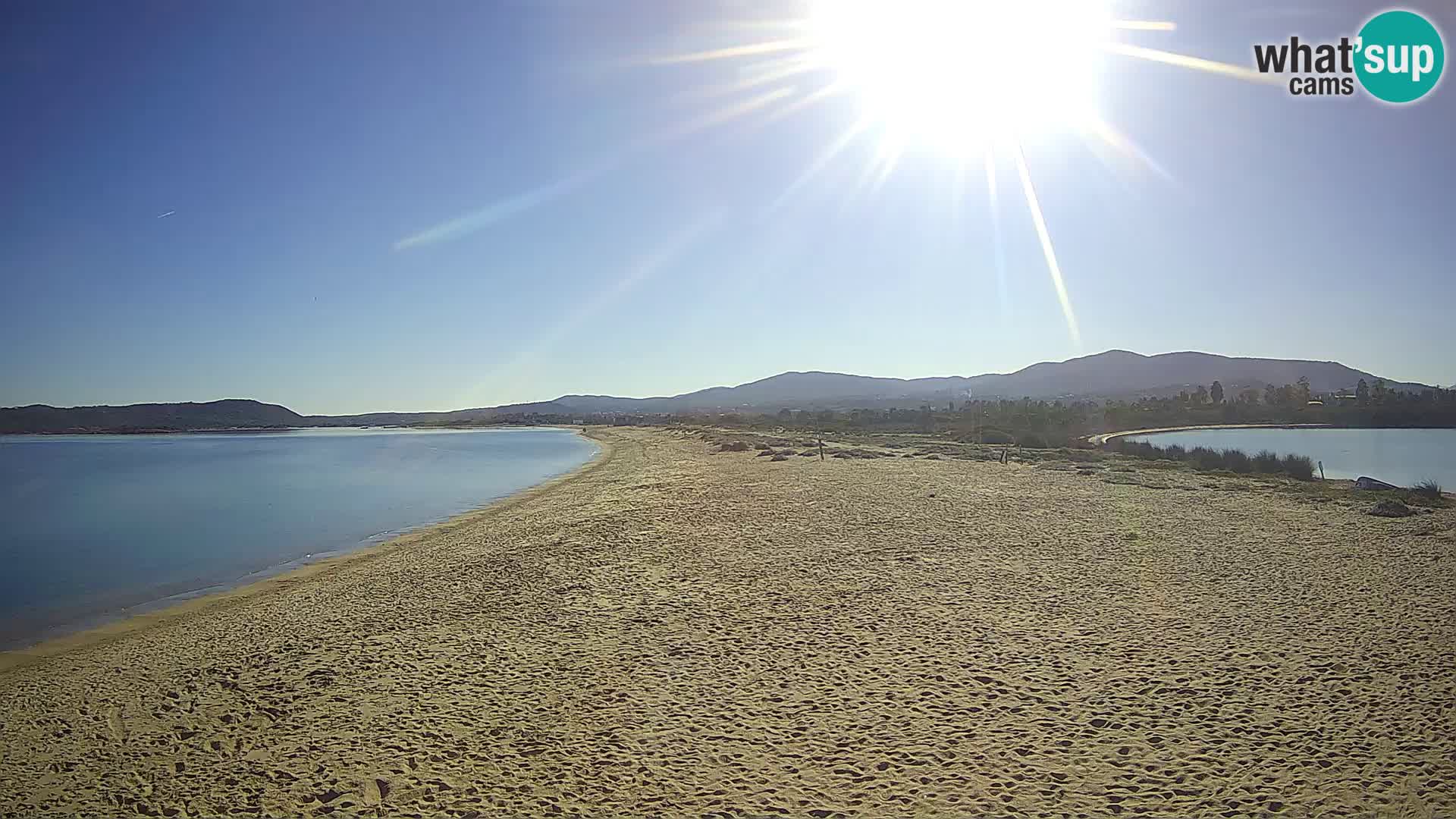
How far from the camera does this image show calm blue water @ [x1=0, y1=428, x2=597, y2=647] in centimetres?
1363

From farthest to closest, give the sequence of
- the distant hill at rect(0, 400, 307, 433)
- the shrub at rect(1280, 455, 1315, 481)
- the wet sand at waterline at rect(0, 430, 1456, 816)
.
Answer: the distant hill at rect(0, 400, 307, 433) → the shrub at rect(1280, 455, 1315, 481) → the wet sand at waterline at rect(0, 430, 1456, 816)

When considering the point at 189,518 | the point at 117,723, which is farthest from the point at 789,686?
the point at 189,518

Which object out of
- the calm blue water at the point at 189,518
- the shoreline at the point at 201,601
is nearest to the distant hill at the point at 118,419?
the calm blue water at the point at 189,518

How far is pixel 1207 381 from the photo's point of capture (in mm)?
148875

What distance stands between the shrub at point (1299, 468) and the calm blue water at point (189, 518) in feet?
93.7

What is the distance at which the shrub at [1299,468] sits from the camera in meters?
26.2

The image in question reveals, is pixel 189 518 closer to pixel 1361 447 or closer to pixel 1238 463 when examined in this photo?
pixel 1238 463

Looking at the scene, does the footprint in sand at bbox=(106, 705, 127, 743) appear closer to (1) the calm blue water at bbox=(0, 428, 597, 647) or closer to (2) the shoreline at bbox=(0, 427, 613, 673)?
(2) the shoreline at bbox=(0, 427, 613, 673)

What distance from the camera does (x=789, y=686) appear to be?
22.4ft

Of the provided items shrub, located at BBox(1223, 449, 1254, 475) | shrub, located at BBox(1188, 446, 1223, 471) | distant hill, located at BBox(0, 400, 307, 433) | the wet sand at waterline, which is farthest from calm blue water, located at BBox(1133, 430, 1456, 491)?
distant hill, located at BBox(0, 400, 307, 433)

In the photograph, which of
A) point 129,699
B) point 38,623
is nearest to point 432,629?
point 129,699

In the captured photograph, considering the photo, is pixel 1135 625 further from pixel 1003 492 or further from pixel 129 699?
pixel 1003 492

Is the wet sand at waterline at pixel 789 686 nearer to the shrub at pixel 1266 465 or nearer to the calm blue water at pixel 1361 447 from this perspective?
the shrub at pixel 1266 465

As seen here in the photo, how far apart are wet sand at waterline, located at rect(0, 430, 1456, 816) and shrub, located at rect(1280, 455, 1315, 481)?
47.1 ft
